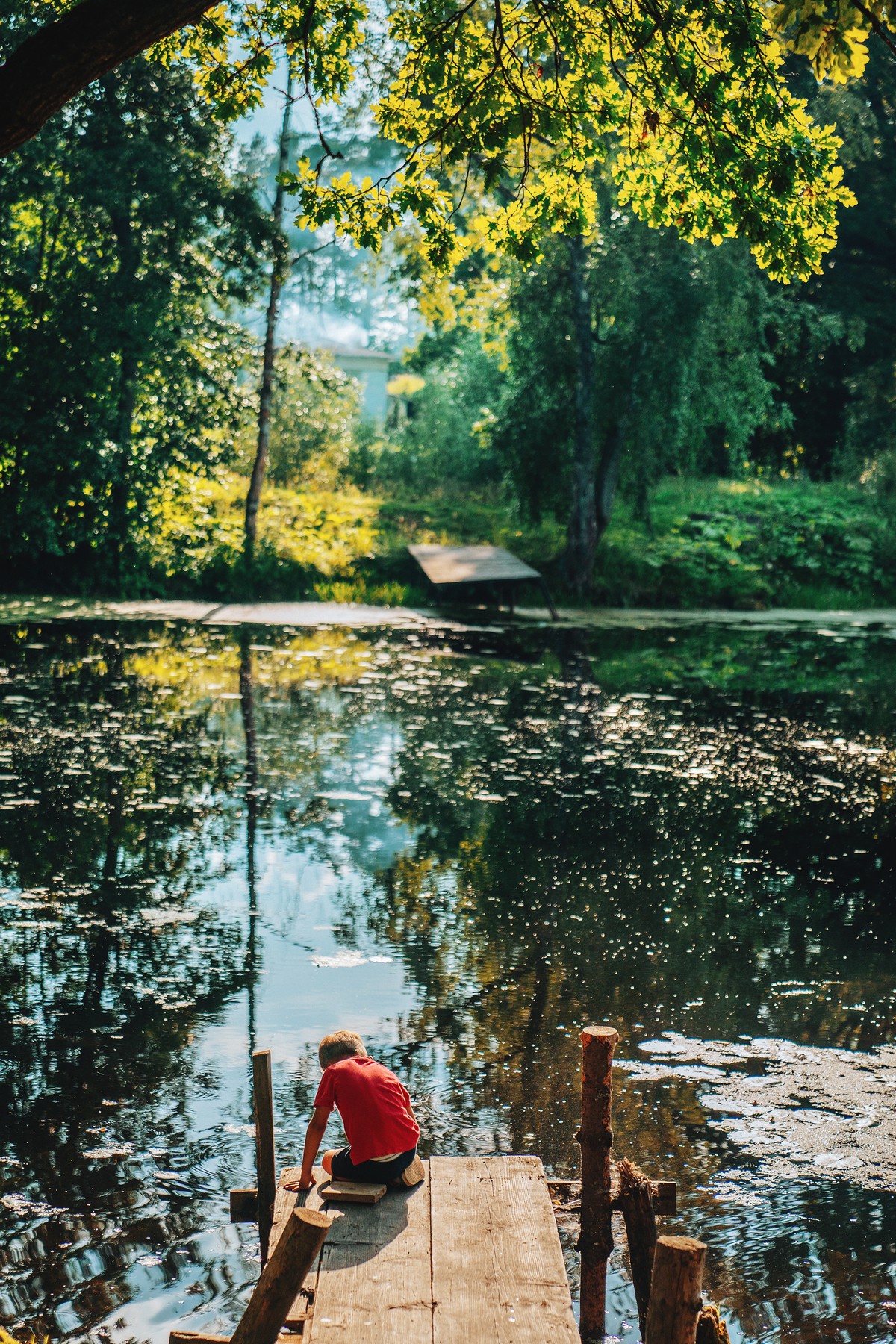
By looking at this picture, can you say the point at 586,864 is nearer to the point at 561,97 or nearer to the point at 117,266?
the point at 561,97

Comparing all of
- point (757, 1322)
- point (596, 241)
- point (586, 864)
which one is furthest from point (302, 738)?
point (596, 241)

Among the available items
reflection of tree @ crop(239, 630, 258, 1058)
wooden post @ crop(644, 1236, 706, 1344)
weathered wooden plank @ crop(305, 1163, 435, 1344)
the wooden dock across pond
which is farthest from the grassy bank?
wooden post @ crop(644, 1236, 706, 1344)

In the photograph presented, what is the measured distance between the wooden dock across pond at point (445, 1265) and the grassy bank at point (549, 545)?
2111cm

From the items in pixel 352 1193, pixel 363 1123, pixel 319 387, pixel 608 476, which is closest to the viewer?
pixel 352 1193

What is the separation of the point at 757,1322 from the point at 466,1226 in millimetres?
1293

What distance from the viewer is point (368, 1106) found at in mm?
4668

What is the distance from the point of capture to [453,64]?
26.6 feet

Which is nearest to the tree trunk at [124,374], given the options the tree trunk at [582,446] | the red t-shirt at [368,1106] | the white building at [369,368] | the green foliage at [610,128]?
the tree trunk at [582,446]

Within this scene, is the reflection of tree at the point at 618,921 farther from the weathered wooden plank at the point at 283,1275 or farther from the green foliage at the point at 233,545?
the green foliage at the point at 233,545

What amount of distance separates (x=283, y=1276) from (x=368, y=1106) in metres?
1.43

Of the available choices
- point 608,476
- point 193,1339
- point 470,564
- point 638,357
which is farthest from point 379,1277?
point 608,476

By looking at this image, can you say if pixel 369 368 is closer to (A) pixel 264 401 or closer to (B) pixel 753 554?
(B) pixel 753 554

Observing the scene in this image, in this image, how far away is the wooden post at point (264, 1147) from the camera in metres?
4.71

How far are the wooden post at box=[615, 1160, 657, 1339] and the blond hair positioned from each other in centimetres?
102
